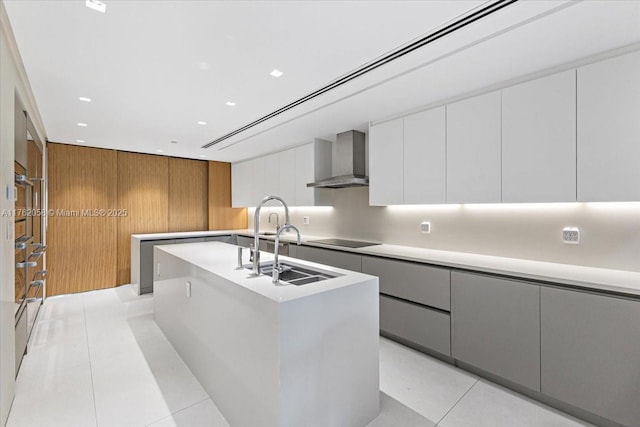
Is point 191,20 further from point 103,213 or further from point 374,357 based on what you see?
point 103,213

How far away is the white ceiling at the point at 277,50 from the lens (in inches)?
60.6

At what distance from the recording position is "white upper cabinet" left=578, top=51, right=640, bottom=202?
71.8 inches

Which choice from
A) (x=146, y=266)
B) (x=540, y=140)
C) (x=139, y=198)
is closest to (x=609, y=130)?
(x=540, y=140)

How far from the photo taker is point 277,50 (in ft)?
6.28

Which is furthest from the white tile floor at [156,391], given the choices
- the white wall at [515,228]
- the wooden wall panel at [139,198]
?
the wooden wall panel at [139,198]

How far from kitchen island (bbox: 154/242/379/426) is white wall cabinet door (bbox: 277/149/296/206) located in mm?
2561

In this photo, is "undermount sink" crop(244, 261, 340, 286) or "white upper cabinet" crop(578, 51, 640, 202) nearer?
"white upper cabinet" crop(578, 51, 640, 202)

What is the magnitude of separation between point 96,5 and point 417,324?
10.2 feet

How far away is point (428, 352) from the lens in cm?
270

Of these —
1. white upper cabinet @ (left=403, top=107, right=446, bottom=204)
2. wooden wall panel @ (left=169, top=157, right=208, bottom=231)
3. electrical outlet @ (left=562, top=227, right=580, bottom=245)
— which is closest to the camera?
electrical outlet @ (left=562, top=227, right=580, bottom=245)

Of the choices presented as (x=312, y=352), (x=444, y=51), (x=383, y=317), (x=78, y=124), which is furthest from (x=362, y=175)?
(x=78, y=124)

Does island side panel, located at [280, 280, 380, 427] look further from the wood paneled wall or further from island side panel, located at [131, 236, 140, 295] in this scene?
the wood paneled wall

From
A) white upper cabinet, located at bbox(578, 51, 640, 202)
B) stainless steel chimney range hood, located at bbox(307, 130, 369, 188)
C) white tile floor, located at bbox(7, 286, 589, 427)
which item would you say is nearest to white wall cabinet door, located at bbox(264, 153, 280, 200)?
stainless steel chimney range hood, located at bbox(307, 130, 369, 188)

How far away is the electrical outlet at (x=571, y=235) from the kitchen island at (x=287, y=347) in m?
1.65
